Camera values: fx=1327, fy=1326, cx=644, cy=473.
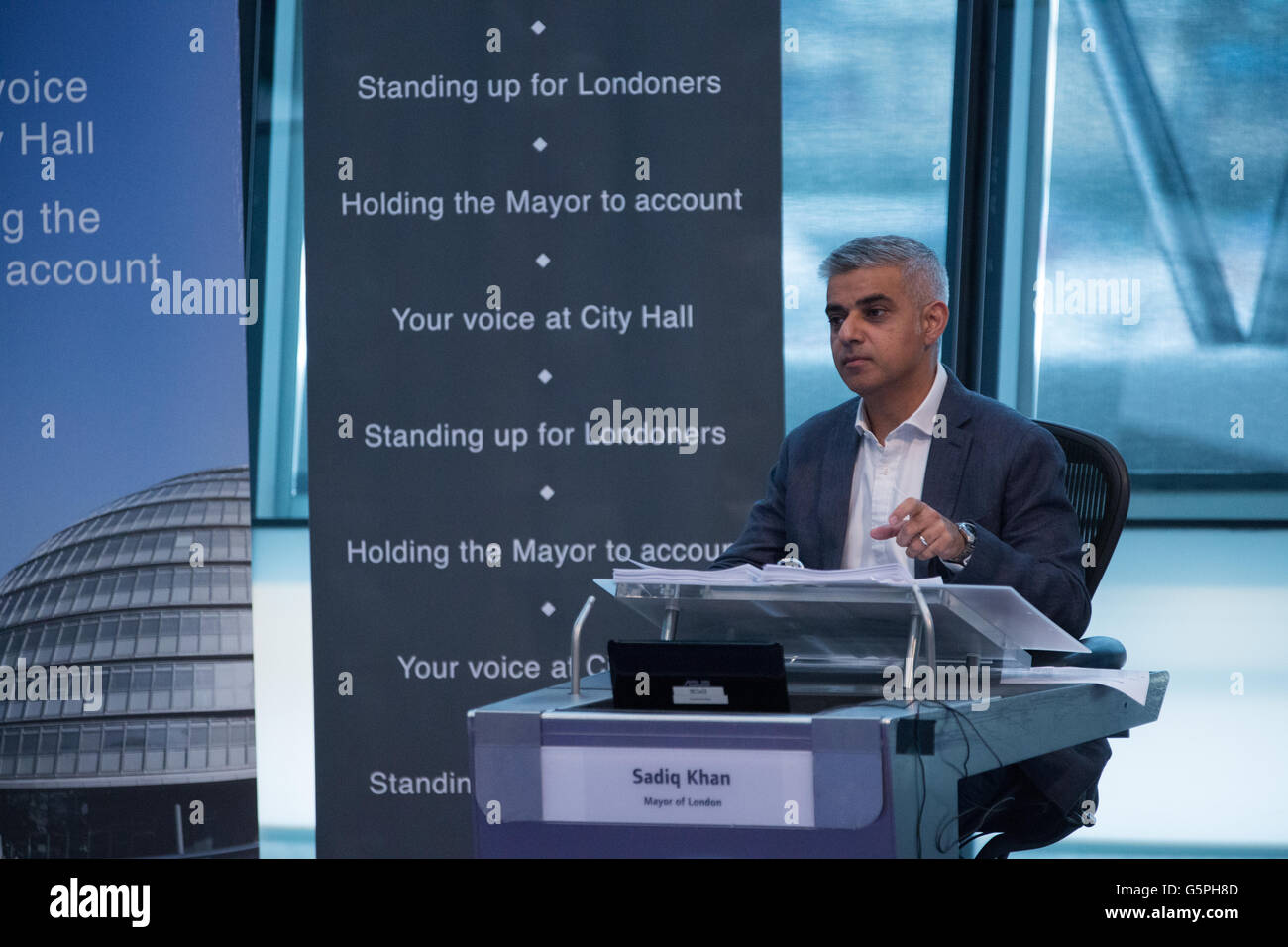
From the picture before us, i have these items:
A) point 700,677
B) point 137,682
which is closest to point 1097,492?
point 700,677

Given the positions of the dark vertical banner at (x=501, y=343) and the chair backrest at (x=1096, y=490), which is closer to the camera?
the chair backrest at (x=1096, y=490)

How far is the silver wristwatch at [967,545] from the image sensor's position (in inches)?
83.1

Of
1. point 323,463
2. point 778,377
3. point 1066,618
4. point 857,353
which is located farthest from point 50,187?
point 1066,618

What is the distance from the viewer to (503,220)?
3555 millimetres

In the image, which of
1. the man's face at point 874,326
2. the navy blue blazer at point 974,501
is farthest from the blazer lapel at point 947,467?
the man's face at point 874,326

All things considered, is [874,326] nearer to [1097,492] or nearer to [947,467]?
[947,467]

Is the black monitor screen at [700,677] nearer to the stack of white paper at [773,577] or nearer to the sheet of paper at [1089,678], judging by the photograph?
the stack of white paper at [773,577]

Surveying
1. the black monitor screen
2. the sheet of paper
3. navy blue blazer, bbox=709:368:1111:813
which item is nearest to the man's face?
navy blue blazer, bbox=709:368:1111:813

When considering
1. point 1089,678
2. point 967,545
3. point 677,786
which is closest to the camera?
point 677,786

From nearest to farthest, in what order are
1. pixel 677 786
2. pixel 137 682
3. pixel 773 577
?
1. pixel 677 786
2. pixel 773 577
3. pixel 137 682

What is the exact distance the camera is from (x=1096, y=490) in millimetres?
2723

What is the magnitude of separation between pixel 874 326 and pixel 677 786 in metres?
1.28

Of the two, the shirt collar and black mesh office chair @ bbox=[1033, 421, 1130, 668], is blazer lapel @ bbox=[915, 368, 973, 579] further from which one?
black mesh office chair @ bbox=[1033, 421, 1130, 668]

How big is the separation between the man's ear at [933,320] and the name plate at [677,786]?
4.34 feet
